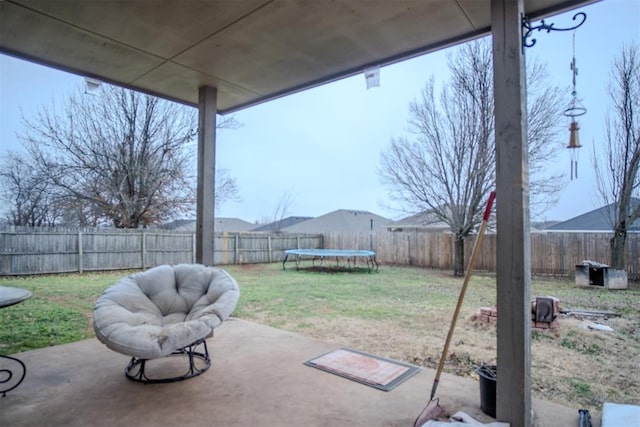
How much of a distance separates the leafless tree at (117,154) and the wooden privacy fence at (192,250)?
2.53 metres

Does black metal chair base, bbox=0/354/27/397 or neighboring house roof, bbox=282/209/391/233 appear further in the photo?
neighboring house roof, bbox=282/209/391/233

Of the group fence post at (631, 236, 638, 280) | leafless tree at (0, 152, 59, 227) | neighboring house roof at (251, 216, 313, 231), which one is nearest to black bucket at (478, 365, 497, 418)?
fence post at (631, 236, 638, 280)

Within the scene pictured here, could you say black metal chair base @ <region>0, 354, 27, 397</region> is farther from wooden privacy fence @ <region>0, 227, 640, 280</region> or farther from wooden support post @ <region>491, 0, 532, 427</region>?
wooden privacy fence @ <region>0, 227, 640, 280</region>

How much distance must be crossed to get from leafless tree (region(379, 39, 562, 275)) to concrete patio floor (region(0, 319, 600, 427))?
727cm

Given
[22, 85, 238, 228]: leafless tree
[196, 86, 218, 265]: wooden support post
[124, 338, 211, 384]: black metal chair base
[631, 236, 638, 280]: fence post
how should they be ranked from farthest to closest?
[22, 85, 238, 228]: leafless tree → [631, 236, 638, 280]: fence post → [196, 86, 218, 265]: wooden support post → [124, 338, 211, 384]: black metal chair base

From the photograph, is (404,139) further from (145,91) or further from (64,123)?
(64,123)

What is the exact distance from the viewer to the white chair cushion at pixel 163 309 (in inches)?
83.7

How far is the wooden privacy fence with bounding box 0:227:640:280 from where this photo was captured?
784 cm

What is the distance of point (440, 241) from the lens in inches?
424

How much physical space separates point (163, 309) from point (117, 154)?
411 inches

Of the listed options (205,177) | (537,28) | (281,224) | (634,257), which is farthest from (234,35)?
(281,224)

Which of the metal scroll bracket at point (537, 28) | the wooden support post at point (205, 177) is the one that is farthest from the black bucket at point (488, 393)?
the wooden support post at point (205, 177)

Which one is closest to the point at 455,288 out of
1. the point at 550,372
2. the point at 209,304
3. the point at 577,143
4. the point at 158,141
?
the point at 550,372

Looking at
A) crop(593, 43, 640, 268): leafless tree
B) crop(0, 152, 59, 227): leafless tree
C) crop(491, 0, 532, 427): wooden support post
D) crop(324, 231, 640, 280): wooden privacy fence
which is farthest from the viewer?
crop(0, 152, 59, 227): leafless tree
